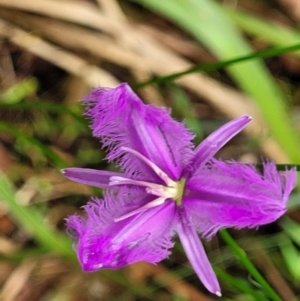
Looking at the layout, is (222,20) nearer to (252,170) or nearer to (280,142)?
(280,142)

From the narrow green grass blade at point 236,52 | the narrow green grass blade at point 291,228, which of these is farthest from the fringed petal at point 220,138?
the narrow green grass blade at point 291,228

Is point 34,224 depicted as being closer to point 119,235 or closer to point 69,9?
point 119,235

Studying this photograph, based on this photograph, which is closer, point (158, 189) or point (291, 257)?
point (158, 189)

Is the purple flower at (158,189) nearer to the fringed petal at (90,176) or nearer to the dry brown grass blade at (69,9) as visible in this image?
the fringed petal at (90,176)

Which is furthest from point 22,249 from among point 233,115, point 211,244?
point 233,115

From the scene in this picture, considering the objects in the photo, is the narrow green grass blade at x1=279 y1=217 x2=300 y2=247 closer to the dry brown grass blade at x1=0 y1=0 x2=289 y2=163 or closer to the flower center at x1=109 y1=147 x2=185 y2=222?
the dry brown grass blade at x1=0 y1=0 x2=289 y2=163

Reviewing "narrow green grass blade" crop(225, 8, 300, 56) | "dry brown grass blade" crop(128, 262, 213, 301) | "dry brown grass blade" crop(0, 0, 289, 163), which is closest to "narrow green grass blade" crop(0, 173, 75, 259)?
"dry brown grass blade" crop(128, 262, 213, 301)

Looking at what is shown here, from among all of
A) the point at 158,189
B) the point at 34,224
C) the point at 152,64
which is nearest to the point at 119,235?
the point at 158,189
